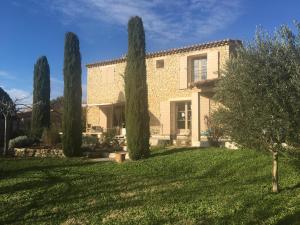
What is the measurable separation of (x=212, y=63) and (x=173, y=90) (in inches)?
133

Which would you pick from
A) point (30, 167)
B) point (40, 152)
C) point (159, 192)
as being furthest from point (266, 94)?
point (40, 152)

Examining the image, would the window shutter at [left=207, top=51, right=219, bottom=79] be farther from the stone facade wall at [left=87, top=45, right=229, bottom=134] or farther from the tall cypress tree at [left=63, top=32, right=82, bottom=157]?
the tall cypress tree at [left=63, top=32, right=82, bottom=157]

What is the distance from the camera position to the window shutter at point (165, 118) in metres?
22.0

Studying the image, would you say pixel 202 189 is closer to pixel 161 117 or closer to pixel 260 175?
pixel 260 175

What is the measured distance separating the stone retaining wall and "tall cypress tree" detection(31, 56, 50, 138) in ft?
16.5

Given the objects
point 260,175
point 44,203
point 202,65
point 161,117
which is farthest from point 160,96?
point 44,203

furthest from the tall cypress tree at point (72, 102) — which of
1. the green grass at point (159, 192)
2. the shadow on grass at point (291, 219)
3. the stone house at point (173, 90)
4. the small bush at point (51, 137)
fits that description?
the shadow on grass at point (291, 219)

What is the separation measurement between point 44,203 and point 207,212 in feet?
13.2

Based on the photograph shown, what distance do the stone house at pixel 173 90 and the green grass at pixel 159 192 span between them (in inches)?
180

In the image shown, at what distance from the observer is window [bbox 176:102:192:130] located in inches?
856

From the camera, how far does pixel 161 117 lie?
22.5 metres

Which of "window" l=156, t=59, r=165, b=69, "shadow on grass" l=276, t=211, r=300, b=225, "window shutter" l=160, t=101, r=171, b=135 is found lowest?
"shadow on grass" l=276, t=211, r=300, b=225

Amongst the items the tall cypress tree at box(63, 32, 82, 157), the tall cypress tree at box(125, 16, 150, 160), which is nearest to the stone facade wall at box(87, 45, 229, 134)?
the tall cypress tree at box(63, 32, 82, 157)

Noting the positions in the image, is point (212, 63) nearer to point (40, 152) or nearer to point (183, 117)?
point (183, 117)
